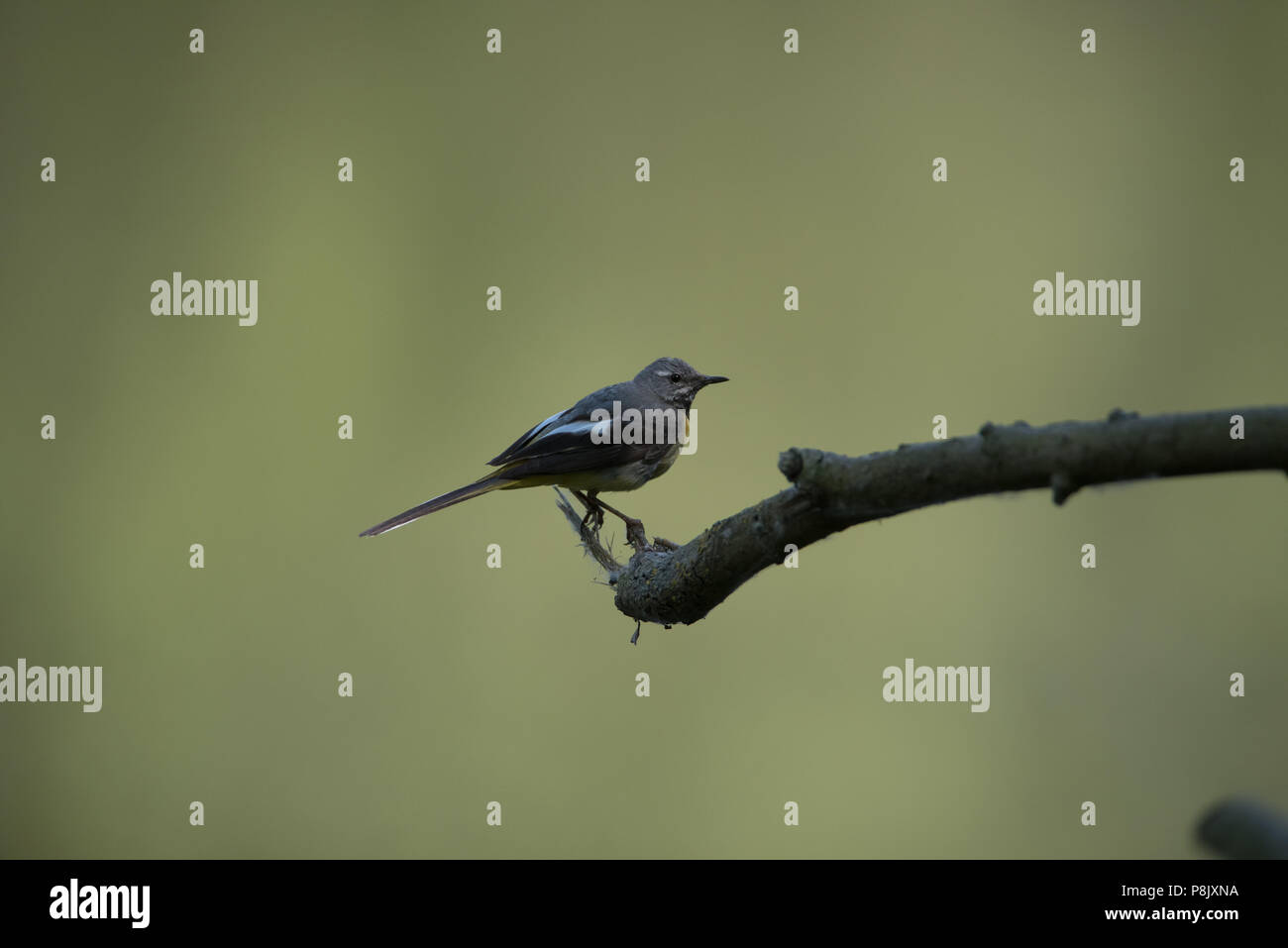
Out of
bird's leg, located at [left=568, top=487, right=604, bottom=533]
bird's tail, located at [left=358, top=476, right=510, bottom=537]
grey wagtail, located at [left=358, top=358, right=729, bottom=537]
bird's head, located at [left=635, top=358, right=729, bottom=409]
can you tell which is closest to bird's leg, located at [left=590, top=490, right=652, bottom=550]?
grey wagtail, located at [left=358, top=358, right=729, bottom=537]

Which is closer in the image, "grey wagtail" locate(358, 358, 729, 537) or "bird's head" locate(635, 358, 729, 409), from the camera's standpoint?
"grey wagtail" locate(358, 358, 729, 537)

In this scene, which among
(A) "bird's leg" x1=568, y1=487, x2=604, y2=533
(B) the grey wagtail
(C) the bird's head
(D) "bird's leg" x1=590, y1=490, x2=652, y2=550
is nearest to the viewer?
(D) "bird's leg" x1=590, y1=490, x2=652, y2=550

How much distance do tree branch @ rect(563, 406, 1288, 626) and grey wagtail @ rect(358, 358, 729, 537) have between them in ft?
5.81

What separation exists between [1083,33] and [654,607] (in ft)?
36.4

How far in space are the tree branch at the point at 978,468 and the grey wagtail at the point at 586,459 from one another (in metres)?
Result: 1.77

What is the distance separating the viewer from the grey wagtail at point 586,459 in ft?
14.7

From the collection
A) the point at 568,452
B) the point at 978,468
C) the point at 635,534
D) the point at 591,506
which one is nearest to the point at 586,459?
the point at 568,452

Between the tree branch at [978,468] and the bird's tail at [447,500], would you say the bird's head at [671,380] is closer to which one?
the bird's tail at [447,500]

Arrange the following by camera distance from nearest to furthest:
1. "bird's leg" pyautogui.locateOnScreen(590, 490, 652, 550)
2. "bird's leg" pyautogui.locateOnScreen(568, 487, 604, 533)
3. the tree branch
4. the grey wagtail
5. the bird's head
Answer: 1. the tree branch
2. "bird's leg" pyautogui.locateOnScreen(590, 490, 652, 550)
3. the grey wagtail
4. "bird's leg" pyautogui.locateOnScreen(568, 487, 604, 533)
5. the bird's head

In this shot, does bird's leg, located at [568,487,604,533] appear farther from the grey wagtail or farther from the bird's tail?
the bird's tail

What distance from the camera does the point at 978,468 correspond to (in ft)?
5.66

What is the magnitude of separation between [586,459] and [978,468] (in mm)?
2897

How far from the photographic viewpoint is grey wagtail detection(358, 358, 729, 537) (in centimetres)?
449

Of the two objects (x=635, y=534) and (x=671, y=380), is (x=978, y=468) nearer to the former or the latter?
(x=635, y=534)
